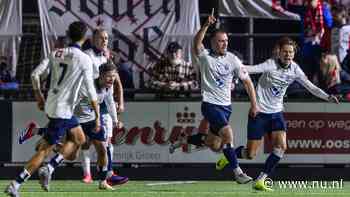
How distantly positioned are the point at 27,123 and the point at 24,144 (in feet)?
1.22

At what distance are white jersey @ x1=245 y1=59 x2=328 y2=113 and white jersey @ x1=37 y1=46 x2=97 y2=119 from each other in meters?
3.22

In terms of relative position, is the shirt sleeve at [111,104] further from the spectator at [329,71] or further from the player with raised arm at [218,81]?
the spectator at [329,71]

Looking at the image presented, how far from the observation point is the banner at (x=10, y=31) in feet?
71.5

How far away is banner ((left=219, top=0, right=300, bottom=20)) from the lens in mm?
21984

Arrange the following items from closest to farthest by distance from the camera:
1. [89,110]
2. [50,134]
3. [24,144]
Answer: [50,134] → [89,110] → [24,144]

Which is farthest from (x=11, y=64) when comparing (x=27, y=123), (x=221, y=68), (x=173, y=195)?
(x=173, y=195)

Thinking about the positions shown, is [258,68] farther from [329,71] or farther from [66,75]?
[329,71]

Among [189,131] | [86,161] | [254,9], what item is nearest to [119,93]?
[86,161]

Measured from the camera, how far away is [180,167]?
834 inches

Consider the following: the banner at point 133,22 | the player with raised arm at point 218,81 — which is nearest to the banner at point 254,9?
the banner at point 133,22

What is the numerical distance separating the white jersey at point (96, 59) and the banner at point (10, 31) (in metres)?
4.16

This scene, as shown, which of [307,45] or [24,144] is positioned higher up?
[307,45]

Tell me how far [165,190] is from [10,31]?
19.4 feet

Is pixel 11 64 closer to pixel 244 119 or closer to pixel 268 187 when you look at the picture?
pixel 244 119
